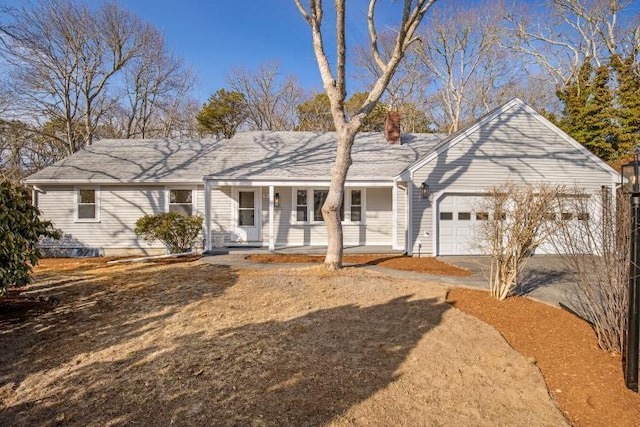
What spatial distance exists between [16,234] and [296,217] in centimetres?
873

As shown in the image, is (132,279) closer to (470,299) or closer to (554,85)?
(470,299)

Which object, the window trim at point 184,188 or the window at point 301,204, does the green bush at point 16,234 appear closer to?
the window trim at point 184,188

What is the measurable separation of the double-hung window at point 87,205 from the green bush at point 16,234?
7487 millimetres

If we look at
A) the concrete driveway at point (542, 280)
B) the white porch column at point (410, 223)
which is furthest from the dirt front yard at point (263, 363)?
the white porch column at point (410, 223)

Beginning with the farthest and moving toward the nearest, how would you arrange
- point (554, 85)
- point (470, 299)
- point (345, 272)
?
Answer: point (554, 85) → point (345, 272) → point (470, 299)

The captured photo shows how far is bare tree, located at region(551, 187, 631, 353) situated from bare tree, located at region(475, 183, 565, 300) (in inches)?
35.1

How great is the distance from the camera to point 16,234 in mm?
5738

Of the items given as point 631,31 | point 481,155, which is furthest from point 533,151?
point 631,31

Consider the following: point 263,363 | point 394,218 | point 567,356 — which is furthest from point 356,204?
point 263,363

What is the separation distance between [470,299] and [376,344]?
109 inches

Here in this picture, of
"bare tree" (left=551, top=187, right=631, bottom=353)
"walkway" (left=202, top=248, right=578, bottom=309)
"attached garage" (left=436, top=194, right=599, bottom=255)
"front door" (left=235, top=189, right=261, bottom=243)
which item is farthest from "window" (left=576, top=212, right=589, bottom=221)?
"front door" (left=235, top=189, right=261, bottom=243)

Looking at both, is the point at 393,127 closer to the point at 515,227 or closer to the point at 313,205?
the point at 313,205

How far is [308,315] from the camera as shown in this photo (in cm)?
557

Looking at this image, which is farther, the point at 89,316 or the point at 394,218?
the point at 394,218
